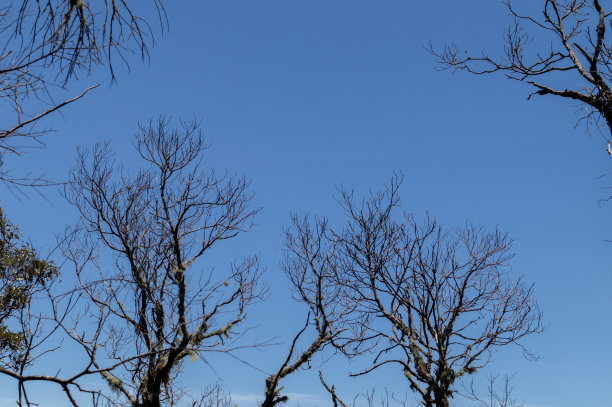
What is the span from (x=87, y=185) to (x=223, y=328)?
15.7ft

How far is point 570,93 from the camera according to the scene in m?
6.64

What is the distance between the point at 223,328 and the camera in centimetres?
1264

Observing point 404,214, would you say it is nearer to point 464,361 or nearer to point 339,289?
point 339,289

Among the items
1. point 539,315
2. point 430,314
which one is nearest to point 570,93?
point 430,314

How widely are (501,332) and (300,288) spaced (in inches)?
208

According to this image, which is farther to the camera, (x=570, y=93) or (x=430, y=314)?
(x=430, y=314)

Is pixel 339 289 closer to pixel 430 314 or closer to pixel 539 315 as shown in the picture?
pixel 430 314

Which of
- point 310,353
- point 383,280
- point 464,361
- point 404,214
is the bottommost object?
point 464,361

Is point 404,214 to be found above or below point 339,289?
above

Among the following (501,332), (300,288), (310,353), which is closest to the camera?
(501,332)

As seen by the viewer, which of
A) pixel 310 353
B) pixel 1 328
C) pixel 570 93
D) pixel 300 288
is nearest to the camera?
pixel 570 93

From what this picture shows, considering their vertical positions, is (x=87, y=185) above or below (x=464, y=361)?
above

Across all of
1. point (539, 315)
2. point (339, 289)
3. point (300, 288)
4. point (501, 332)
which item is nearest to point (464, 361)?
point (501, 332)

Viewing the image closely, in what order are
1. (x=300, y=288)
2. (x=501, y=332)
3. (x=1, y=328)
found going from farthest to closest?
(x=300, y=288) → (x=501, y=332) → (x=1, y=328)
